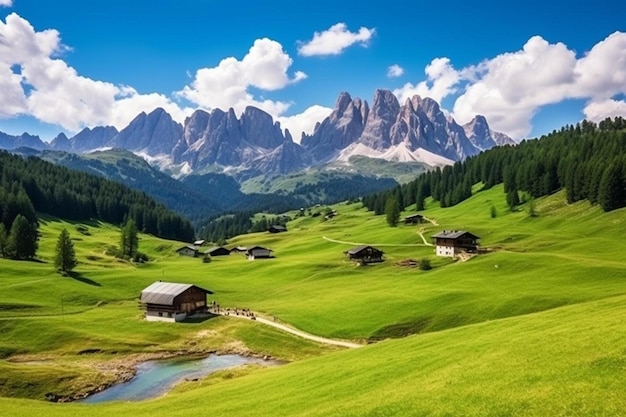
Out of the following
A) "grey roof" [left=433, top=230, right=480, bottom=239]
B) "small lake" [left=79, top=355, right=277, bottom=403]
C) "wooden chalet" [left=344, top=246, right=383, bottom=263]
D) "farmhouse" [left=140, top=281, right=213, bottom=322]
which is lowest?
"small lake" [left=79, top=355, right=277, bottom=403]

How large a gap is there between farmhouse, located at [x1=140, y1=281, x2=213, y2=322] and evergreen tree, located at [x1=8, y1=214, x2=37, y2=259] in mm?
55676

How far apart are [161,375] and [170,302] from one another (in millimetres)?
29932

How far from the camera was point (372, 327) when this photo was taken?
81.6m

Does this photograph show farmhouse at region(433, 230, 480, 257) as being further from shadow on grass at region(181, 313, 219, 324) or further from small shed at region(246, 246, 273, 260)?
small shed at region(246, 246, 273, 260)

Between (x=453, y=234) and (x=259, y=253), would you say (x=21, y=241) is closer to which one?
(x=259, y=253)

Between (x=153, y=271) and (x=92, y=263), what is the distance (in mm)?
18601

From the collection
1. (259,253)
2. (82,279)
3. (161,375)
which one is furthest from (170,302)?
(259,253)

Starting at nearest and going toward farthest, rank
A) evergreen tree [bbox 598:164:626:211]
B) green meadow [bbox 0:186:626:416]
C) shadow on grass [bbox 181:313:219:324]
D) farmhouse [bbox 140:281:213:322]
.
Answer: green meadow [bbox 0:186:626:416] → shadow on grass [bbox 181:313:219:324] → farmhouse [bbox 140:281:213:322] → evergreen tree [bbox 598:164:626:211]

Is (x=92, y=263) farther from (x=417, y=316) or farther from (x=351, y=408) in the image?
(x=351, y=408)

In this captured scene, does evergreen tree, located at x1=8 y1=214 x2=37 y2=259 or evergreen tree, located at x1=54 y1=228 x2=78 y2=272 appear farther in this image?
evergreen tree, located at x1=8 y1=214 x2=37 y2=259

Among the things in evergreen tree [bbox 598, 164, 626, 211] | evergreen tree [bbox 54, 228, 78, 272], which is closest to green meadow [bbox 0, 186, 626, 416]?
evergreen tree [bbox 598, 164, 626, 211]

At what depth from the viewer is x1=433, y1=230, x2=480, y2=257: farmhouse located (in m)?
130

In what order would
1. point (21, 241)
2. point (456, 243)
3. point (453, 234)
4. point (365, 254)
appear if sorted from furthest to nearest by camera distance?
point (365, 254), point (21, 241), point (453, 234), point (456, 243)

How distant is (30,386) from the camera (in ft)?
205
